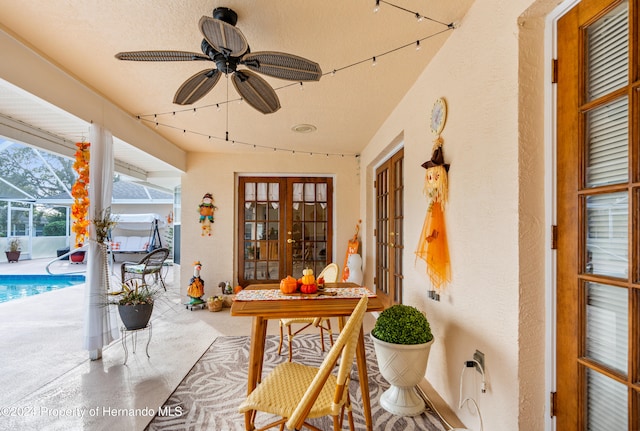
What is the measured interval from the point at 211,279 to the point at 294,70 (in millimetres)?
4181

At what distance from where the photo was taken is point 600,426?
3.87 ft

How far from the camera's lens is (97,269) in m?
2.82

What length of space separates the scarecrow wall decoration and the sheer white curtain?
2.87m

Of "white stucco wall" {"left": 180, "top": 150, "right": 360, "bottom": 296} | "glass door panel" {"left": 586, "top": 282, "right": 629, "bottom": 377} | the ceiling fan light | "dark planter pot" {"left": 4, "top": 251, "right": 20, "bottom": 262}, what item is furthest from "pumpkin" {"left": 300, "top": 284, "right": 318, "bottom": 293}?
"dark planter pot" {"left": 4, "top": 251, "right": 20, "bottom": 262}

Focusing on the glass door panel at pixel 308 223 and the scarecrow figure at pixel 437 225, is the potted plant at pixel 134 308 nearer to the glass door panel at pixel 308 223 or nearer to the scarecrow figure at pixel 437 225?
the scarecrow figure at pixel 437 225

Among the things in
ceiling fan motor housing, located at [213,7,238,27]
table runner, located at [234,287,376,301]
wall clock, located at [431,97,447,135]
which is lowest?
table runner, located at [234,287,376,301]

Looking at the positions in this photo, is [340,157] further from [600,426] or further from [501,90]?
[600,426]

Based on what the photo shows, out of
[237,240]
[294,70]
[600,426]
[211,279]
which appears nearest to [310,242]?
[237,240]

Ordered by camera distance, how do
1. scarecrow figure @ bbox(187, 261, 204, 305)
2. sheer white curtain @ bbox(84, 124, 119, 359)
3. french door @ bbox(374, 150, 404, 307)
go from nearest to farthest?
1. sheer white curtain @ bbox(84, 124, 119, 359)
2. french door @ bbox(374, 150, 404, 307)
3. scarecrow figure @ bbox(187, 261, 204, 305)

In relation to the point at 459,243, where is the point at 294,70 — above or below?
above

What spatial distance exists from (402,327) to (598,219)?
1.17 m

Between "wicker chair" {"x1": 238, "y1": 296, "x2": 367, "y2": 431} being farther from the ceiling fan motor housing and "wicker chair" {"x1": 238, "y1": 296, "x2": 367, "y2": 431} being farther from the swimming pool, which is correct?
the swimming pool

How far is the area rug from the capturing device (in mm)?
1895

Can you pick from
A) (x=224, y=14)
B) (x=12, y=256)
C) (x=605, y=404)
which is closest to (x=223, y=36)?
(x=224, y=14)
